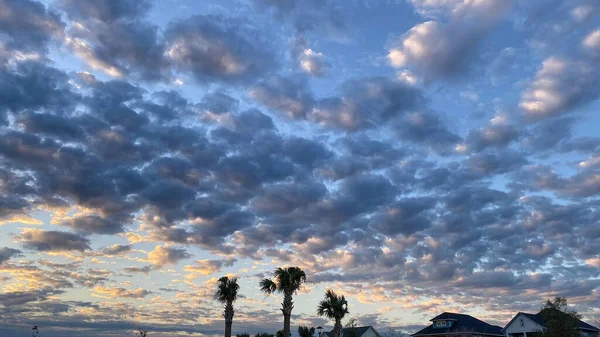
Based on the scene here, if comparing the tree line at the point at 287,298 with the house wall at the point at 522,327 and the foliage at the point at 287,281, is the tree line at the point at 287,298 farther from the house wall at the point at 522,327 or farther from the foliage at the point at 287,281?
the house wall at the point at 522,327

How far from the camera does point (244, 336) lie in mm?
75188

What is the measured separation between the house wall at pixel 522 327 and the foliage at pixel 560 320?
2577cm

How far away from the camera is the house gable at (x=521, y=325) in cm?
7981

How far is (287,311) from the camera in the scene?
6106 centimetres

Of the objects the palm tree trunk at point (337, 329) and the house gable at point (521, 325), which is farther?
the house gable at point (521, 325)

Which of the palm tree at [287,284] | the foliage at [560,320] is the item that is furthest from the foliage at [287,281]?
the foliage at [560,320]

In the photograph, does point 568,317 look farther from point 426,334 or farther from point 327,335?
point 327,335

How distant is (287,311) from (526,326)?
141 feet

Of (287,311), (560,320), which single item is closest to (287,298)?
(287,311)

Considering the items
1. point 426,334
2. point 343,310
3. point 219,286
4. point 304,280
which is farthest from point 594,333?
point 219,286

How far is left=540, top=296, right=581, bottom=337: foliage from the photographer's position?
5381cm

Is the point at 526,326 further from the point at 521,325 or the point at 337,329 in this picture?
the point at 337,329

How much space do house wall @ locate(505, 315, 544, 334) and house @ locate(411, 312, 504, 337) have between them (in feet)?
16.7

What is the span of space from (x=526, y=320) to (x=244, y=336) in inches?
1760
